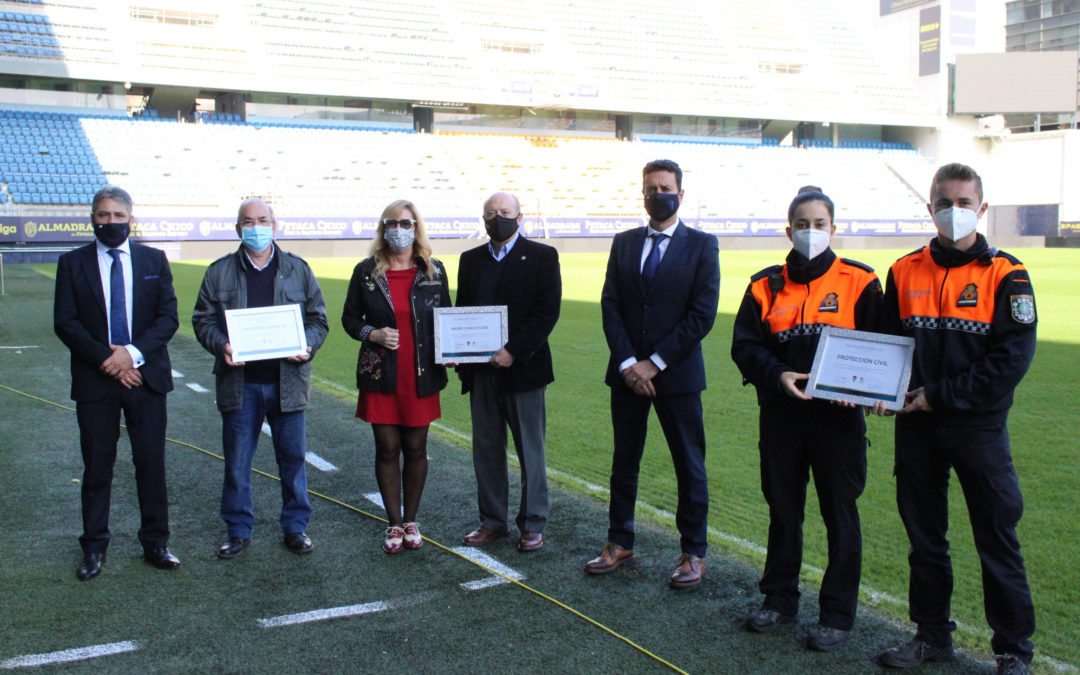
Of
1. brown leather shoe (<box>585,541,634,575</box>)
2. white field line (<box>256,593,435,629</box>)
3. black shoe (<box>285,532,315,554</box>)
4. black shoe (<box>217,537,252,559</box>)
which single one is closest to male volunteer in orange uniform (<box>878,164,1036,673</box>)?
brown leather shoe (<box>585,541,634,575</box>)

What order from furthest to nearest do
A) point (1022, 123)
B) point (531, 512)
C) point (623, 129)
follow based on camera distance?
point (1022, 123) < point (623, 129) < point (531, 512)

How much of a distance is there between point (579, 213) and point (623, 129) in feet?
33.2

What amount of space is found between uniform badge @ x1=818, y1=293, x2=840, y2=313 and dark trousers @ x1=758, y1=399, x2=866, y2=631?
381mm

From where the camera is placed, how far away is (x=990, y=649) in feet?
12.0

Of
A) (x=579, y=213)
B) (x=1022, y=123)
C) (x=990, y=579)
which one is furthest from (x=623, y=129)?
(x=990, y=579)

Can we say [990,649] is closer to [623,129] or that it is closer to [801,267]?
[801,267]

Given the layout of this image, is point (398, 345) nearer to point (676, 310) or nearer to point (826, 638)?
point (676, 310)

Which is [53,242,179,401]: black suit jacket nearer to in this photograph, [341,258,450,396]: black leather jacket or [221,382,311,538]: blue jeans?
[221,382,311,538]: blue jeans

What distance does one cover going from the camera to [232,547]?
4.80 meters

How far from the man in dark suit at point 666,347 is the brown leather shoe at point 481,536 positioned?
698 millimetres

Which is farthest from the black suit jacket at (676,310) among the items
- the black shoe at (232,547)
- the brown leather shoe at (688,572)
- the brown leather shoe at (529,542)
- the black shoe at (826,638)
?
the black shoe at (232,547)

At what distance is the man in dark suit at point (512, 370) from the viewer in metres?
4.82

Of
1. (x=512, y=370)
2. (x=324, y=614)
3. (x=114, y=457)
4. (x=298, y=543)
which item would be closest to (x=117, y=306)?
(x=114, y=457)

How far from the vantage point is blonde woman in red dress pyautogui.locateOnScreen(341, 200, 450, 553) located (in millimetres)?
4828
